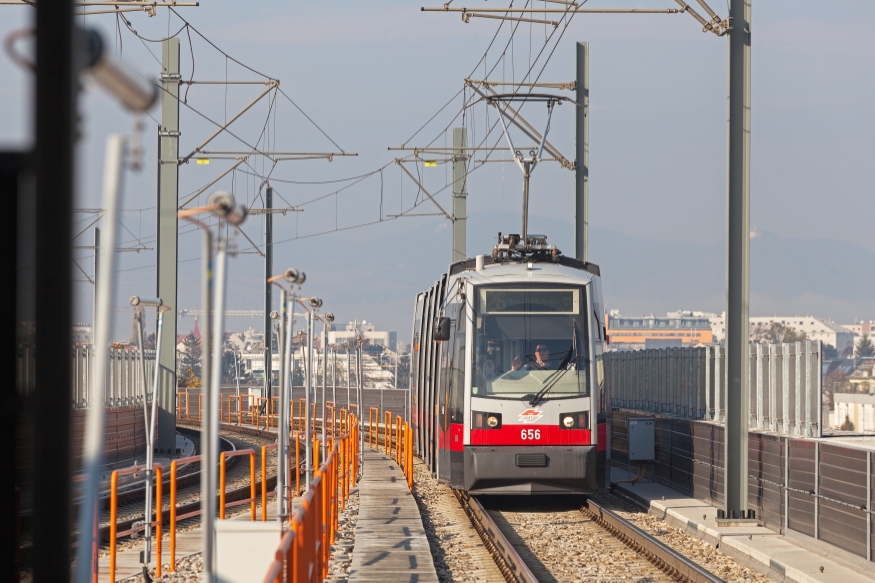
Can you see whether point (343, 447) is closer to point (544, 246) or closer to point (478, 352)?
point (478, 352)

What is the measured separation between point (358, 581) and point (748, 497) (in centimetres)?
660

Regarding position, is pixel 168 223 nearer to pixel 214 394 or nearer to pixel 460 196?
pixel 460 196

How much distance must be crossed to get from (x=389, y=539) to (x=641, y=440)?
307 inches

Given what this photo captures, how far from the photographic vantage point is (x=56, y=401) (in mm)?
3170

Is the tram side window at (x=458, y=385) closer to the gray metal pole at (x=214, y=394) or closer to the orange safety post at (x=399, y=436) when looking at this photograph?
the orange safety post at (x=399, y=436)

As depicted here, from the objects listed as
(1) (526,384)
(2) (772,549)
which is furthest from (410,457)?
(2) (772,549)

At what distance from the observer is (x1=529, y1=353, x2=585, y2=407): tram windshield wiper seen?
16.2 metres

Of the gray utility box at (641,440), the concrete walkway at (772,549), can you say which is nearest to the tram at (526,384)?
the concrete walkway at (772,549)

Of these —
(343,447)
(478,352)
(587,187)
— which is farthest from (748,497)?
(587,187)

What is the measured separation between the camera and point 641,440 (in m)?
20.3

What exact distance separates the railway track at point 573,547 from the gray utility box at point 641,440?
7.93ft

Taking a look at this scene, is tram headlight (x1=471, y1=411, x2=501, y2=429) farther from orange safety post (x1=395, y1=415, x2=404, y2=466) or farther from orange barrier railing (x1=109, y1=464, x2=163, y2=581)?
orange safety post (x1=395, y1=415, x2=404, y2=466)

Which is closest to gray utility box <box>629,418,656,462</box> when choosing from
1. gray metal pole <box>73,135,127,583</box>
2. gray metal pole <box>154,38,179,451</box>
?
gray metal pole <box>154,38,179,451</box>

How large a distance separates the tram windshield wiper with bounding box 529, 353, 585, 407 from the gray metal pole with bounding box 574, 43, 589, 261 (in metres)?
9.35
